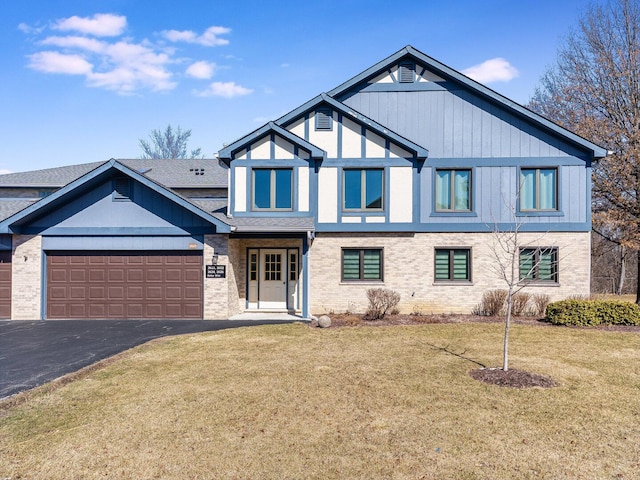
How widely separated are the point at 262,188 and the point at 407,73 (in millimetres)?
7858

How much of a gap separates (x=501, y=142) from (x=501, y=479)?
1432 centimetres

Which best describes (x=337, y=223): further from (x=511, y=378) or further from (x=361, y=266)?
(x=511, y=378)

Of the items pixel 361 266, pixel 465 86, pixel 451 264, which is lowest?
pixel 361 266

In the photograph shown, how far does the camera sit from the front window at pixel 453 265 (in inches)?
617

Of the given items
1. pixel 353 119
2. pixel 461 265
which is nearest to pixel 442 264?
pixel 461 265

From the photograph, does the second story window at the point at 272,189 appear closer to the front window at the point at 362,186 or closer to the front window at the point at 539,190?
the front window at the point at 362,186

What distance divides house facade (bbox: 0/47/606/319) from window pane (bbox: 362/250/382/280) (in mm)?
65

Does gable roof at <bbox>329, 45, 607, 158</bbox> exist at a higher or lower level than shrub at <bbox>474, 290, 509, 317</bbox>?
higher

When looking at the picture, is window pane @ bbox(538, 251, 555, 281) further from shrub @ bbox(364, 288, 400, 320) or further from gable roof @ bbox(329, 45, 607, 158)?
shrub @ bbox(364, 288, 400, 320)

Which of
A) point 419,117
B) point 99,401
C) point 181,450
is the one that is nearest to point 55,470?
point 181,450

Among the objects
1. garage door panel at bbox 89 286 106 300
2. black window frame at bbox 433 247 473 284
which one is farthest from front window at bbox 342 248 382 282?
garage door panel at bbox 89 286 106 300

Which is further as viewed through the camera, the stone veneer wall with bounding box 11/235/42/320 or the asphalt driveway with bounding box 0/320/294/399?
the stone veneer wall with bounding box 11/235/42/320

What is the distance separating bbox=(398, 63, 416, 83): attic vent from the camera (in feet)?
54.6

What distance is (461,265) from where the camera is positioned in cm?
1570
